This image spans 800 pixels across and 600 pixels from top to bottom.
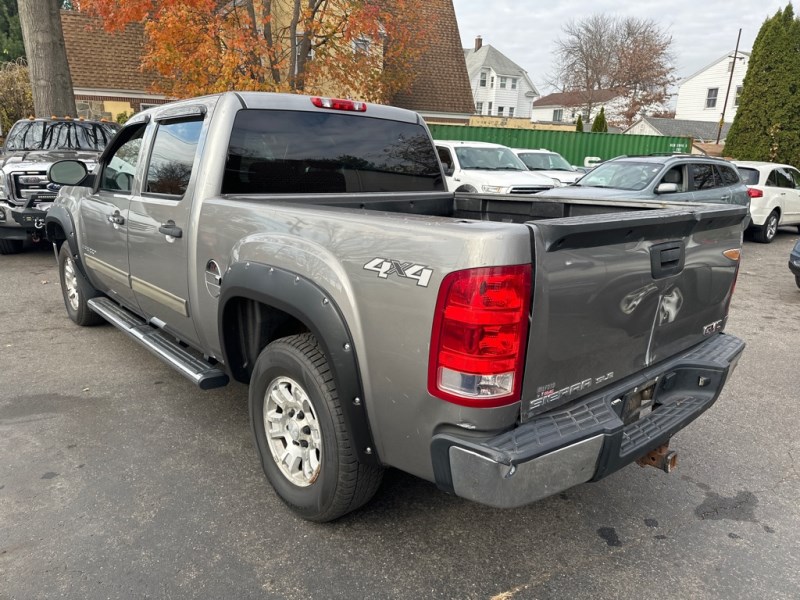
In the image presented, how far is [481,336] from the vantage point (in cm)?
201

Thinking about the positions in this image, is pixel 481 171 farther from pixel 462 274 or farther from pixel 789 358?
Answer: pixel 462 274

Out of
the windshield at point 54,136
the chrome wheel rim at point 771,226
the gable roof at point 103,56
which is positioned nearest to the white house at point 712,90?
the chrome wheel rim at point 771,226

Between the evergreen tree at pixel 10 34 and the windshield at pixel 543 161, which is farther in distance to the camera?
the evergreen tree at pixel 10 34

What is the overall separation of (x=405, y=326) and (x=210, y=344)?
5.47ft

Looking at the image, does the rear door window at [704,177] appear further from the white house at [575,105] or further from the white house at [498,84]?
the white house at [498,84]

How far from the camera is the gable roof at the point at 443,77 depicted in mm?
25062

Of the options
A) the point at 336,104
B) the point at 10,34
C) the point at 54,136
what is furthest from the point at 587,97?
the point at 336,104

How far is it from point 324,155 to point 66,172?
2236 millimetres

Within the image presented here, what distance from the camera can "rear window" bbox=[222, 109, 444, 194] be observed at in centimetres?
328

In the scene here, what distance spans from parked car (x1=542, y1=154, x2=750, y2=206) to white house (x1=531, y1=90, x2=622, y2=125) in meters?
40.8

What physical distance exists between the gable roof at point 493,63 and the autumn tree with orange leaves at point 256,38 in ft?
130

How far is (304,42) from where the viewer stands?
14609 millimetres

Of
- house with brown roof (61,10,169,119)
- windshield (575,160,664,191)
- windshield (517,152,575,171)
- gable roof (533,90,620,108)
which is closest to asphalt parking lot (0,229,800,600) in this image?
windshield (575,160,664,191)

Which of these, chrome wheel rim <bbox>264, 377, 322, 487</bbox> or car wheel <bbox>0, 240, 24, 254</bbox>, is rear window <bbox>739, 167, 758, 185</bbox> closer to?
chrome wheel rim <bbox>264, 377, 322, 487</bbox>
